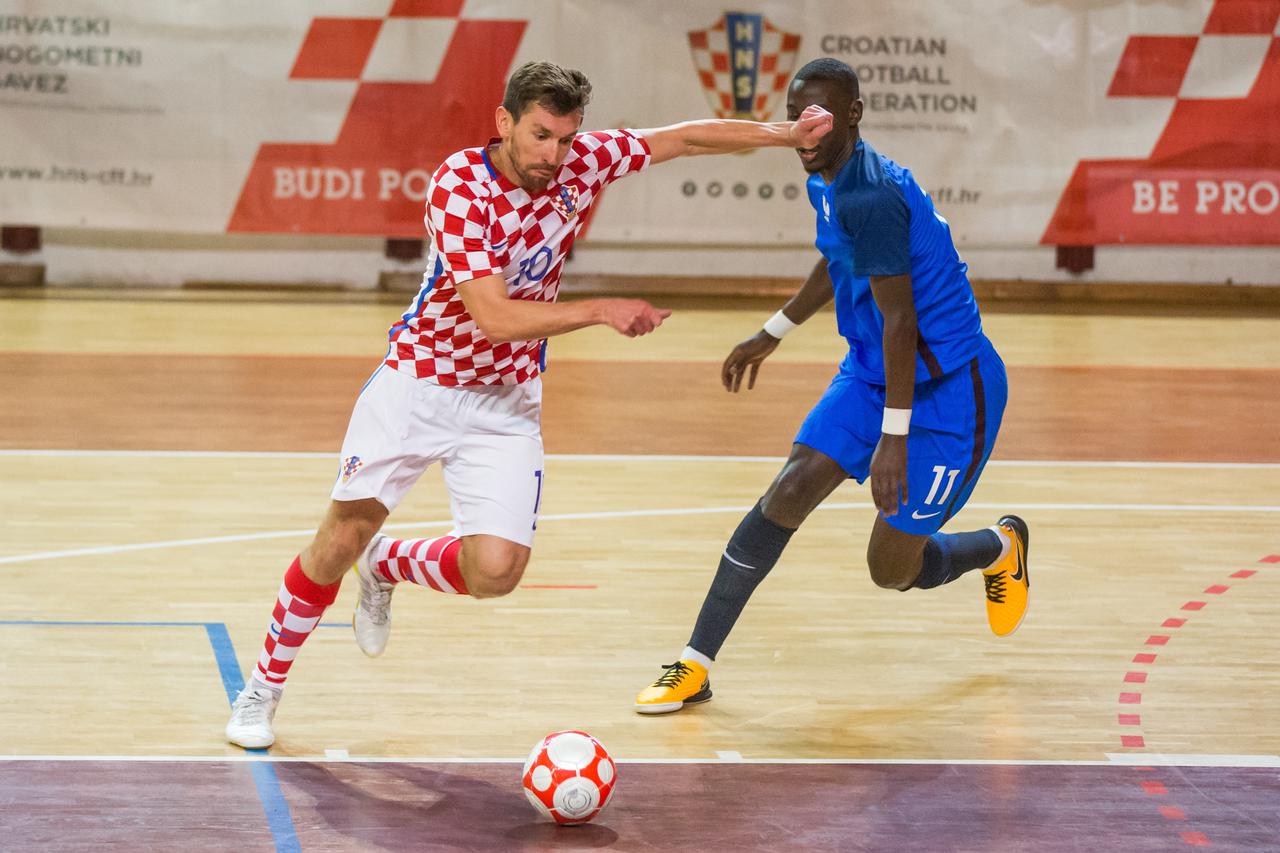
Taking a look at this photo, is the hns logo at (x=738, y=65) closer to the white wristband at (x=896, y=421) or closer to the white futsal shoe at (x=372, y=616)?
the white futsal shoe at (x=372, y=616)

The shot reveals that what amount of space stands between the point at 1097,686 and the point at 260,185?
411 inches

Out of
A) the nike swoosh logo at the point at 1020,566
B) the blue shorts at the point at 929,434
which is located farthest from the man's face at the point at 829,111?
the nike swoosh logo at the point at 1020,566

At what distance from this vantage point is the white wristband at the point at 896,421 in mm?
4691

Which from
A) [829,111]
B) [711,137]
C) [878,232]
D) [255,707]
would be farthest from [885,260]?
[255,707]

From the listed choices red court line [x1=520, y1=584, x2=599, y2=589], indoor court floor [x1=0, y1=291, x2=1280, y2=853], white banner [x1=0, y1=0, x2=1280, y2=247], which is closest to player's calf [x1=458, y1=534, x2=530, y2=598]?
indoor court floor [x1=0, y1=291, x2=1280, y2=853]

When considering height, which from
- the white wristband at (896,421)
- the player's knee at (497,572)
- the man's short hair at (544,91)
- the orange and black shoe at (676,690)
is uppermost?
the man's short hair at (544,91)

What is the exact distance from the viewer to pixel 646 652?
5.61 metres

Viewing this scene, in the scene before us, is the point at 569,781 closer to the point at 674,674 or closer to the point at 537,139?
the point at 674,674

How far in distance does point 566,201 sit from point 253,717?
5.26ft

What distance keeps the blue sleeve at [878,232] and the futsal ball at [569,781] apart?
1.48m

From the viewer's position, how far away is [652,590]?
6.37 metres

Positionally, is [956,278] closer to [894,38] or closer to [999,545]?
[999,545]

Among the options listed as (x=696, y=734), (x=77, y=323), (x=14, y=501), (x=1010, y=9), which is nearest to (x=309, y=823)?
(x=696, y=734)

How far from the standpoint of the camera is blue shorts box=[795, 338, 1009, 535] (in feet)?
16.4
